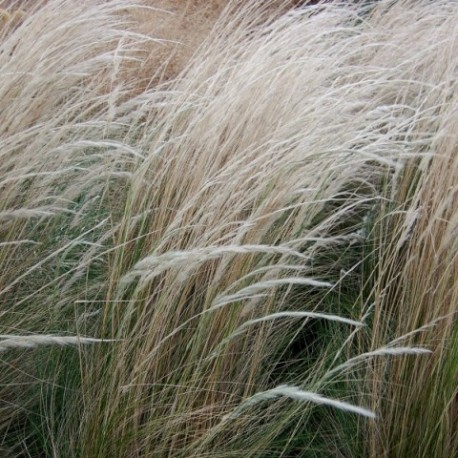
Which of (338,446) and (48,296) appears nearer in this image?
(338,446)

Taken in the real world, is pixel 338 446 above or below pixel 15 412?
below

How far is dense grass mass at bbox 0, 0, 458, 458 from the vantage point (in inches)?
67.1

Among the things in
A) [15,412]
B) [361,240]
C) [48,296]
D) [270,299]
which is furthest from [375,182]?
[15,412]

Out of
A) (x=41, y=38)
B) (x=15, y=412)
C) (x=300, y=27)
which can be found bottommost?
(x=15, y=412)

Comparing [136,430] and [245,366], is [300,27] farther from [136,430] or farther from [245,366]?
[136,430]

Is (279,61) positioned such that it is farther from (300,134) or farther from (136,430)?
(136,430)

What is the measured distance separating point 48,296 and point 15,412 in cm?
28

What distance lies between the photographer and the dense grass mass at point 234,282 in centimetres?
170

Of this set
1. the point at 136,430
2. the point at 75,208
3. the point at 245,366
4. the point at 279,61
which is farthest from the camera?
the point at 279,61

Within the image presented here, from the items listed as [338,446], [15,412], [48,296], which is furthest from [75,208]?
[338,446]

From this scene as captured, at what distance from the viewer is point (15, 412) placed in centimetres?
190

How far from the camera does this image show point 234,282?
1678 mm

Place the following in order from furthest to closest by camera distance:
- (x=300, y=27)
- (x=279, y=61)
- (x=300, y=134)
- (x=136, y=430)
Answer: (x=300, y=27)
(x=279, y=61)
(x=300, y=134)
(x=136, y=430)

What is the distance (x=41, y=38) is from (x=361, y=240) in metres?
1.12
